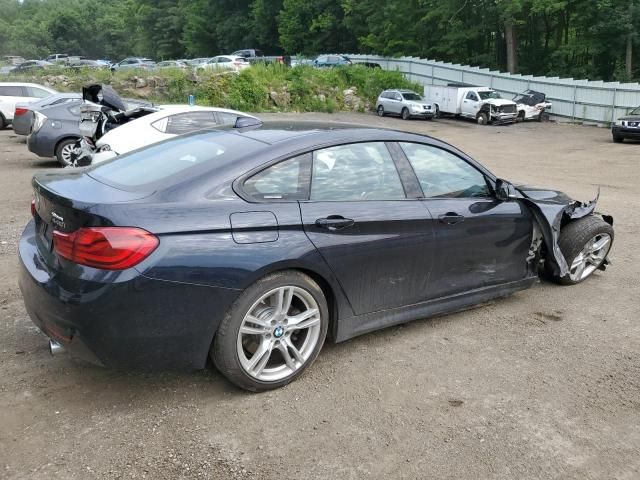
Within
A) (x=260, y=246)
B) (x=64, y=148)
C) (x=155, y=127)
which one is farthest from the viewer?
(x=64, y=148)

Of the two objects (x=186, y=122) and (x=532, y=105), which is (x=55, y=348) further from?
(x=532, y=105)

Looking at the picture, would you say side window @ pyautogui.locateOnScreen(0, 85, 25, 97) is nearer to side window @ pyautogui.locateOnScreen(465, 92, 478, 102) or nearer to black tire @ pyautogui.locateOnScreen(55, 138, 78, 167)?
black tire @ pyautogui.locateOnScreen(55, 138, 78, 167)

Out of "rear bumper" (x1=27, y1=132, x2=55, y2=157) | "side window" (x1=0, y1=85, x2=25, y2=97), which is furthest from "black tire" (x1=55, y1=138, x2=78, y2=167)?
"side window" (x1=0, y1=85, x2=25, y2=97)

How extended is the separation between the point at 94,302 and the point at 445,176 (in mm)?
2606

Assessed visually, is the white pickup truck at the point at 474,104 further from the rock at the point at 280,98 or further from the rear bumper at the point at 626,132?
the rear bumper at the point at 626,132

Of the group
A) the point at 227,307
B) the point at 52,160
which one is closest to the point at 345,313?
the point at 227,307

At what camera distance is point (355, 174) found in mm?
3971

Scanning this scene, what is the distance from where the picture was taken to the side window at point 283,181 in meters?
3.53

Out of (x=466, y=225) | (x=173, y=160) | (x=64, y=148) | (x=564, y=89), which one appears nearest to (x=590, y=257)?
(x=466, y=225)

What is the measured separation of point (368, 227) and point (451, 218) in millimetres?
740

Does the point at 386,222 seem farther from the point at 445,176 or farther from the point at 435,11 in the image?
the point at 435,11

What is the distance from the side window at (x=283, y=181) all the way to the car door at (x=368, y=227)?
65 mm

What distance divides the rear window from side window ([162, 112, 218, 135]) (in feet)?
18.5

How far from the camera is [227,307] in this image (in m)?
Answer: 3.27
